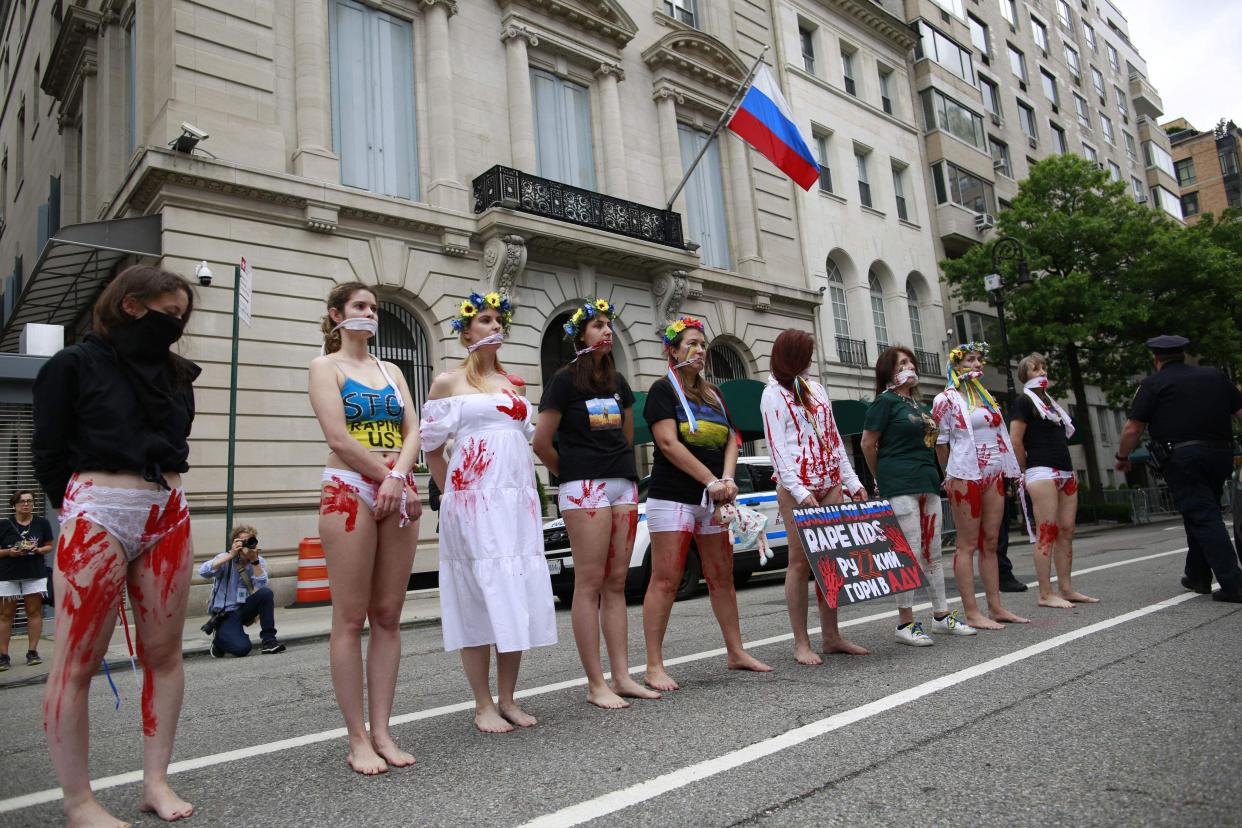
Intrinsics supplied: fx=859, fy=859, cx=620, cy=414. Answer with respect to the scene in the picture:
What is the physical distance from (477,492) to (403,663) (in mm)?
3503

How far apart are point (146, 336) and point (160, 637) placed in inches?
43.5

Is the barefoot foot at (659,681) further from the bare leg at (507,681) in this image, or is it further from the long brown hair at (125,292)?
the long brown hair at (125,292)

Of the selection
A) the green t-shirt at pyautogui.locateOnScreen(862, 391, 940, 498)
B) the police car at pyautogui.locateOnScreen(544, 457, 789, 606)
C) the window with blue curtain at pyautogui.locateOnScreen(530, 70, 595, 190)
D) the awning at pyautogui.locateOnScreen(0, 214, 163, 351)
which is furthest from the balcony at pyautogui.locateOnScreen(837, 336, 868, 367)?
the green t-shirt at pyautogui.locateOnScreen(862, 391, 940, 498)

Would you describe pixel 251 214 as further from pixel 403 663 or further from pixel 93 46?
pixel 403 663

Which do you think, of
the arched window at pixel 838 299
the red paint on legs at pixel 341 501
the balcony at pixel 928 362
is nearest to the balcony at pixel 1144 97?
the balcony at pixel 928 362

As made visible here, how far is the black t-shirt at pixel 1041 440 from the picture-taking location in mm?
7250

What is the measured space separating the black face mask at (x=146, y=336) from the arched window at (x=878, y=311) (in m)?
26.9

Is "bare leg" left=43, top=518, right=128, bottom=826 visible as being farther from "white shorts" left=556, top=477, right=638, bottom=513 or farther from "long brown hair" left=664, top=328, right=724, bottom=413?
"long brown hair" left=664, top=328, right=724, bottom=413

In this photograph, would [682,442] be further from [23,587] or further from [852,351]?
[852,351]

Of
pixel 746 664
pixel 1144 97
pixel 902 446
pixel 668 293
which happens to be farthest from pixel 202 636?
pixel 1144 97

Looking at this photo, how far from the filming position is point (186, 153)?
14047 millimetres

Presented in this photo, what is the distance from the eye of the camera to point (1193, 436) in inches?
275

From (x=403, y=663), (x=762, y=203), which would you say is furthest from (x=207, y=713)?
(x=762, y=203)

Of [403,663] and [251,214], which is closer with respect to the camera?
[403,663]
